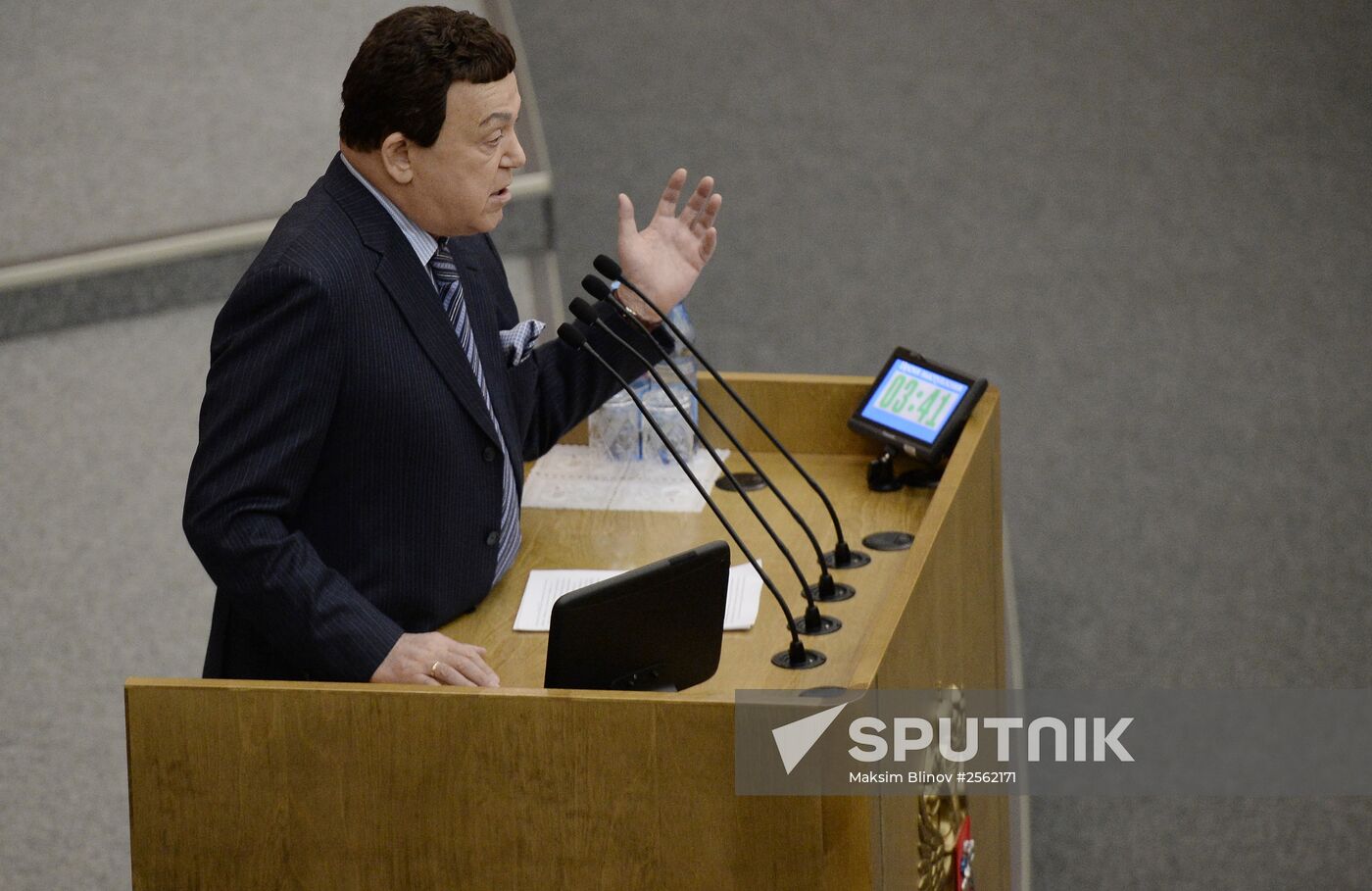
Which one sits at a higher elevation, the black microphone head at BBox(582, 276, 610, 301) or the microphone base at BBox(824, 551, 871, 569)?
the black microphone head at BBox(582, 276, 610, 301)

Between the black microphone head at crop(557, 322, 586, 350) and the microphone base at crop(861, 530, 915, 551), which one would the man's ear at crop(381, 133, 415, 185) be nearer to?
the black microphone head at crop(557, 322, 586, 350)

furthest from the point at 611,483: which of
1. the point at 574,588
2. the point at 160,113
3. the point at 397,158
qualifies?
the point at 160,113

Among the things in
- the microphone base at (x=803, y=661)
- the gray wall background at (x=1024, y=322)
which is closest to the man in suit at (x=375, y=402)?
the microphone base at (x=803, y=661)

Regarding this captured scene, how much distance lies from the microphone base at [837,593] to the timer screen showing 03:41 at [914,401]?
39 cm

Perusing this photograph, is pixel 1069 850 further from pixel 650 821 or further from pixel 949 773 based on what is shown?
pixel 650 821

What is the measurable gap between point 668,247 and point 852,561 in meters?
0.50

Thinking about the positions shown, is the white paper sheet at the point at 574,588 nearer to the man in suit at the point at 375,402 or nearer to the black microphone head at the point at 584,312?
the man in suit at the point at 375,402

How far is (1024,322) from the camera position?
4477 millimetres

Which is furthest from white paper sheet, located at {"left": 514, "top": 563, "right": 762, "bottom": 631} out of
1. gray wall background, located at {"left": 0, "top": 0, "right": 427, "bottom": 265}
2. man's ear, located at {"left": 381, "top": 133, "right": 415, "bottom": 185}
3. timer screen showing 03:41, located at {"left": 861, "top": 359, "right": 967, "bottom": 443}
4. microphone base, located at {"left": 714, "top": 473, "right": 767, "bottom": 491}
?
gray wall background, located at {"left": 0, "top": 0, "right": 427, "bottom": 265}

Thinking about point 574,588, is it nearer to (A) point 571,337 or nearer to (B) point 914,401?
(A) point 571,337

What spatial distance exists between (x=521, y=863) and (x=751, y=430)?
1255 mm

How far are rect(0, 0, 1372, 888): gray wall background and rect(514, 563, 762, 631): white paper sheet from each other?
1.56 m

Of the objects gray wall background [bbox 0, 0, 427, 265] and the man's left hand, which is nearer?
the man's left hand

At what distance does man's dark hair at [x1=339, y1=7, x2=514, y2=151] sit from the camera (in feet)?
6.85
